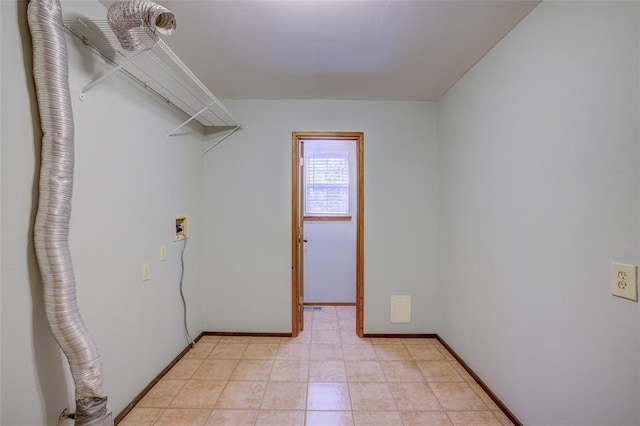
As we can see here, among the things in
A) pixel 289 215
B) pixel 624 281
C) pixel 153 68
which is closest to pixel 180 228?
pixel 289 215

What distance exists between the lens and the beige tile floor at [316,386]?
164 cm

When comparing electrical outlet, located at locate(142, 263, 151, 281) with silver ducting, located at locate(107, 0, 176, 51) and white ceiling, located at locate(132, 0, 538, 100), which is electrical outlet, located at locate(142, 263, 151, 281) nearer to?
silver ducting, located at locate(107, 0, 176, 51)

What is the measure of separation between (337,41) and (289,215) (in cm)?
155

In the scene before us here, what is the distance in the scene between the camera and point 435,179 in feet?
8.86

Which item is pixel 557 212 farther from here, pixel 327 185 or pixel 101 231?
pixel 327 185

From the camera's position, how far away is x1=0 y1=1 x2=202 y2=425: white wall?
1021 mm

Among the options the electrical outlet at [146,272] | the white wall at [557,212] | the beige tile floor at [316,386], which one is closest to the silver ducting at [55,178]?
the electrical outlet at [146,272]

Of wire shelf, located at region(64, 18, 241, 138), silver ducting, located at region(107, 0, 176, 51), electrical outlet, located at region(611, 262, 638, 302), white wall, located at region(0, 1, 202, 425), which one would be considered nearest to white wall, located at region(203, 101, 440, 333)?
white wall, located at region(0, 1, 202, 425)

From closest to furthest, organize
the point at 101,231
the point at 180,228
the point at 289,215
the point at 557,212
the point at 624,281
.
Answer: the point at 624,281 → the point at 557,212 → the point at 101,231 → the point at 180,228 → the point at 289,215

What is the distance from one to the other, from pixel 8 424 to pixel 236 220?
1.87 meters

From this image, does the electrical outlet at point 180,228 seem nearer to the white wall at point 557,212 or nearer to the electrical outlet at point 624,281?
the white wall at point 557,212

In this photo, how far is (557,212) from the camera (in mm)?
1309

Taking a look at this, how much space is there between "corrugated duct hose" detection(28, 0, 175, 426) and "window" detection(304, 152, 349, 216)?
2.74 metres

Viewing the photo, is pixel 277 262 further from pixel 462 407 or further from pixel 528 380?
pixel 528 380
